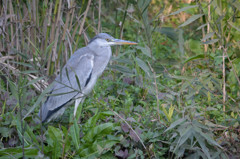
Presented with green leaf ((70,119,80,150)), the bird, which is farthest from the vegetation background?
the bird

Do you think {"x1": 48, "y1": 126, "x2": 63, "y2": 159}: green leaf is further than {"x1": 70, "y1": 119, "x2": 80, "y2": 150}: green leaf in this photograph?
No

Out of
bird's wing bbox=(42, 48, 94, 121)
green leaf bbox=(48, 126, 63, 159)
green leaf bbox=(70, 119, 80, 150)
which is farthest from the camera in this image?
bird's wing bbox=(42, 48, 94, 121)

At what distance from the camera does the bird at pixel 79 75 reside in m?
3.62

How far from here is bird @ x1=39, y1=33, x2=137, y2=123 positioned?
3.62m

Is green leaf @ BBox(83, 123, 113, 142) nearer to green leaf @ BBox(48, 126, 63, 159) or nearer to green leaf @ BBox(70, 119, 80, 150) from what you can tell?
green leaf @ BBox(70, 119, 80, 150)

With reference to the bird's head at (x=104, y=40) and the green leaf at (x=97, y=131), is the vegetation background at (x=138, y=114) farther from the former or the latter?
the bird's head at (x=104, y=40)

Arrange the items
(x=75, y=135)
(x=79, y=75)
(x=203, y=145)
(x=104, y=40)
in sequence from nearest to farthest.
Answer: (x=203, y=145) → (x=75, y=135) → (x=79, y=75) → (x=104, y=40)

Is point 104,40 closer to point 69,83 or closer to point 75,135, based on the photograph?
point 69,83

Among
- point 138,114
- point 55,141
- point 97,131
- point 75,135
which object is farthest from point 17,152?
point 138,114

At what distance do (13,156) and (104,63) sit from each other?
5.49 ft

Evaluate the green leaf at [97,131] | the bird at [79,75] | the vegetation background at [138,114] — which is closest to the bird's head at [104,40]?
the bird at [79,75]

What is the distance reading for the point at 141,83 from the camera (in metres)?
4.05

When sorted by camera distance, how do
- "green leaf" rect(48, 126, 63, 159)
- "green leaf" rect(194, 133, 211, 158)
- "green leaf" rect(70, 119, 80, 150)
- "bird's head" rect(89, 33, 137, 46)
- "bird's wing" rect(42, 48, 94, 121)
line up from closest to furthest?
1. "green leaf" rect(194, 133, 211, 158)
2. "green leaf" rect(48, 126, 63, 159)
3. "green leaf" rect(70, 119, 80, 150)
4. "bird's wing" rect(42, 48, 94, 121)
5. "bird's head" rect(89, 33, 137, 46)

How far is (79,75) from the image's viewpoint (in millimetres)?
3740
